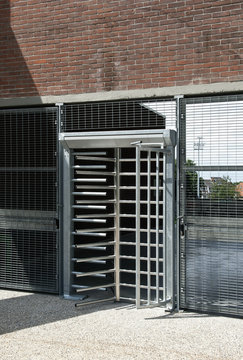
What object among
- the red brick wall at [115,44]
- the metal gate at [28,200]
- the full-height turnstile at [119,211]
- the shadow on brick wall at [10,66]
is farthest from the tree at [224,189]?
the shadow on brick wall at [10,66]

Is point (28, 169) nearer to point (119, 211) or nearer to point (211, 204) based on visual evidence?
point (119, 211)

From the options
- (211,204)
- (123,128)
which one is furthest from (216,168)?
(123,128)

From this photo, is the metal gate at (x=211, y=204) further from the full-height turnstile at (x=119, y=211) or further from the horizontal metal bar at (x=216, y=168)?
the full-height turnstile at (x=119, y=211)

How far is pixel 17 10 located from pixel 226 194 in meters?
4.27

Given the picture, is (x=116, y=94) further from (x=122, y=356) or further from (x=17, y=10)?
(x=122, y=356)

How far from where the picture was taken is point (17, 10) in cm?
703

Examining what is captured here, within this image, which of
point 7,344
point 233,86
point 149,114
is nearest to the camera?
point 7,344

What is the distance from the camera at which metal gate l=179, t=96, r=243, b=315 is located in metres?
5.68

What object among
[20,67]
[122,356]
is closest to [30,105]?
[20,67]

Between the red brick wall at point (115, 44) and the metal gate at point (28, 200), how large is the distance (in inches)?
19.8

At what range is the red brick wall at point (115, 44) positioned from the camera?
578 cm

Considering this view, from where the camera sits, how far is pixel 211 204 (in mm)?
5828

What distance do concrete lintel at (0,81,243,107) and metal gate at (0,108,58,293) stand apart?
0.46 feet

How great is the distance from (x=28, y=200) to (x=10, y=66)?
212cm
